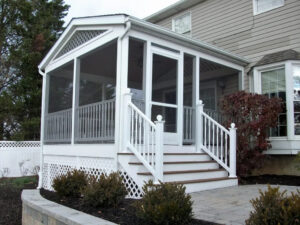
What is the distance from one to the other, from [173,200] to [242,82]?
6426 mm

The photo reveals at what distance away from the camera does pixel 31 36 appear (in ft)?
52.5

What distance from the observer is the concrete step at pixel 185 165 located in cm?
554

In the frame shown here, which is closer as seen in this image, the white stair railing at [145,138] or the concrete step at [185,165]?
Answer: the white stair railing at [145,138]

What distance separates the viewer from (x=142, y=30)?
632 centimetres

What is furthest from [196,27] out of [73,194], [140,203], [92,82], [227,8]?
[140,203]

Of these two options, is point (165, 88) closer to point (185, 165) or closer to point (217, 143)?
point (217, 143)

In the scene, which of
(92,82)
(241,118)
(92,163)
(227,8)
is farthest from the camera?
(92,82)

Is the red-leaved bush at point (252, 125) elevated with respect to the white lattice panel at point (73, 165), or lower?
elevated

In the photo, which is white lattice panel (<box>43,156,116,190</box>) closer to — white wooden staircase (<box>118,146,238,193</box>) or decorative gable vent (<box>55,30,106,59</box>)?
white wooden staircase (<box>118,146,238,193</box>)

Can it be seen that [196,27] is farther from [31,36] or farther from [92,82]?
[31,36]

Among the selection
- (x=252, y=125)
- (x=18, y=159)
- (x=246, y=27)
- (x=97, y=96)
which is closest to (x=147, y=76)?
(x=252, y=125)

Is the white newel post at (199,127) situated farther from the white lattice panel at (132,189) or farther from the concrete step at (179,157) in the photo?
the white lattice panel at (132,189)

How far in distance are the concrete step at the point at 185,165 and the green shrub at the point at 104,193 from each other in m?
0.92

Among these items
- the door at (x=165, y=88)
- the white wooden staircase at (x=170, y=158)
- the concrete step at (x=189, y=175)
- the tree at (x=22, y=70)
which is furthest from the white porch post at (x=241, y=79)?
the tree at (x=22, y=70)
